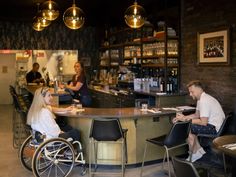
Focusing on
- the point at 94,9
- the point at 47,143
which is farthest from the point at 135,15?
the point at 94,9

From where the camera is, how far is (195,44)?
5.94 meters

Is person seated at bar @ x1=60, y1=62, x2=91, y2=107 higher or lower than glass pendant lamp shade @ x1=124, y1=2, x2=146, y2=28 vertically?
lower

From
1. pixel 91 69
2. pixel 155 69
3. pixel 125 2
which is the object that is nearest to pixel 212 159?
pixel 155 69

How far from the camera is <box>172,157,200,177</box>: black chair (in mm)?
2520

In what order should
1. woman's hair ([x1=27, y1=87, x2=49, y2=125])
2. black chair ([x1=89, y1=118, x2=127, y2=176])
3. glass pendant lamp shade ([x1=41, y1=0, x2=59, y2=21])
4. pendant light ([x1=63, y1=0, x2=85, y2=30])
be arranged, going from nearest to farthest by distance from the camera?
black chair ([x1=89, y1=118, x2=127, y2=176]) < woman's hair ([x1=27, y1=87, x2=49, y2=125]) < pendant light ([x1=63, y1=0, x2=85, y2=30]) < glass pendant lamp shade ([x1=41, y1=0, x2=59, y2=21])

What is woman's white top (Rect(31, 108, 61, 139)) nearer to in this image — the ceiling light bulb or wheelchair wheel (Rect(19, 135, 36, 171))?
wheelchair wheel (Rect(19, 135, 36, 171))

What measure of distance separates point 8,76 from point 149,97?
7.52 meters

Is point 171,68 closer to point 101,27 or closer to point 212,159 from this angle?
point 212,159

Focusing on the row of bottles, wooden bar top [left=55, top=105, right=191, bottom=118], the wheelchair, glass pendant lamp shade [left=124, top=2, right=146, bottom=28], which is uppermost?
glass pendant lamp shade [left=124, top=2, right=146, bottom=28]

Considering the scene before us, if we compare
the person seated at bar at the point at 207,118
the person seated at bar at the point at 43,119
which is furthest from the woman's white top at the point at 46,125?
the person seated at bar at the point at 207,118

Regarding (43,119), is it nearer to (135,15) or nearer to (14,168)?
(14,168)

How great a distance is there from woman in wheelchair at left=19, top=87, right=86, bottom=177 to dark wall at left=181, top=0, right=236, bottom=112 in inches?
94.0

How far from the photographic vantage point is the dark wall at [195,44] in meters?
5.11

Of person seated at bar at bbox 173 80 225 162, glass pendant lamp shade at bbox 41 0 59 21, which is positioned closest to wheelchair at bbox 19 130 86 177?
person seated at bar at bbox 173 80 225 162
